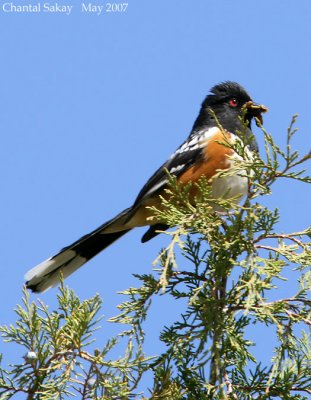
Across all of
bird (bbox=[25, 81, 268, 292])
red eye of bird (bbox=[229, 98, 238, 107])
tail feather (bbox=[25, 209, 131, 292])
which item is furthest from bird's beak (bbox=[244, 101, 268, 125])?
tail feather (bbox=[25, 209, 131, 292])

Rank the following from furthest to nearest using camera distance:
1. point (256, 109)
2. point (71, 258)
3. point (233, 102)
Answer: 1. point (233, 102)
2. point (256, 109)
3. point (71, 258)

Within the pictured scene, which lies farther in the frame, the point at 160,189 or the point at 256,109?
the point at 256,109

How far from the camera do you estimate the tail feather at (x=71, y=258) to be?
3113 millimetres

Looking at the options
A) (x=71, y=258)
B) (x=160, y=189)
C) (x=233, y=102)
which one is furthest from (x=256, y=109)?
(x=71, y=258)

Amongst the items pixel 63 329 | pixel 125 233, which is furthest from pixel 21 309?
pixel 125 233

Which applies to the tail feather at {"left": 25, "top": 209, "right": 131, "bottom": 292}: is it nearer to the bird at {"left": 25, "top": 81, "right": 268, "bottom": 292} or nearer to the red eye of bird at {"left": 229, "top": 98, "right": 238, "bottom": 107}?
the bird at {"left": 25, "top": 81, "right": 268, "bottom": 292}

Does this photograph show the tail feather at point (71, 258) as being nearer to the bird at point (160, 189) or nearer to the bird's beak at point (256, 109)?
the bird at point (160, 189)

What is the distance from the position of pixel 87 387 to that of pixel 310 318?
2.01 feet

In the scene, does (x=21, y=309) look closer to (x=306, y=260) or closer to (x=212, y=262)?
(x=212, y=262)

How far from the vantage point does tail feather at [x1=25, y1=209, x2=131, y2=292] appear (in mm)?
3113

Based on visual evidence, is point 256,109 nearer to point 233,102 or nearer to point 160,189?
point 233,102

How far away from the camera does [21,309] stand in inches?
72.7

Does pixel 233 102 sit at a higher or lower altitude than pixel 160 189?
higher

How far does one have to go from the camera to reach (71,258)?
3.31 meters
